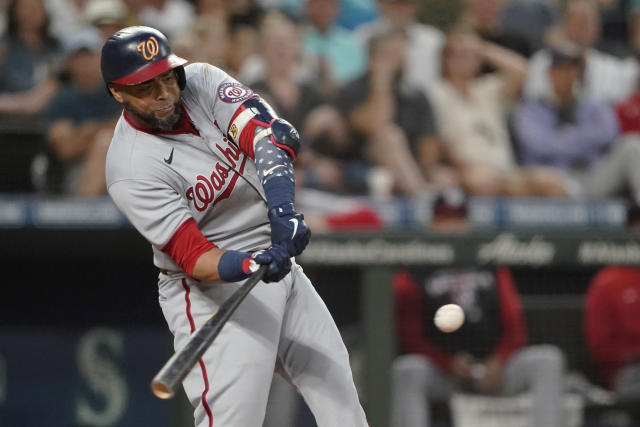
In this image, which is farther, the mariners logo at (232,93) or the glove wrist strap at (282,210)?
the mariners logo at (232,93)

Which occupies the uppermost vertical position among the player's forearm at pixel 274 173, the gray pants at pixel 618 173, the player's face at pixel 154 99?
the player's face at pixel 154 99

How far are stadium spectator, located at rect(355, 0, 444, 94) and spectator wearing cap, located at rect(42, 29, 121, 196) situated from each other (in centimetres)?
188

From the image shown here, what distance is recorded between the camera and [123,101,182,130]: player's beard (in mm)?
3037

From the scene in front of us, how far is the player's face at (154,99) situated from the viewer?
118 inches

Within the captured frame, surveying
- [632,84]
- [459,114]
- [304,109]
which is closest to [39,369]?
[304,109]

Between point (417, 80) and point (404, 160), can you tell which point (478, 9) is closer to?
point (417, 80)

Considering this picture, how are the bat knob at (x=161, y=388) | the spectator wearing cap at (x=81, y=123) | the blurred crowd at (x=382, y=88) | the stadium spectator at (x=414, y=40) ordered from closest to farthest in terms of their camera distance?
the bat knob at (x=161, y=388)
the spectator wearing cap at (x=81, y=123)
the blurred crowd at (x=382, y=88)
the stadium spectator at (x=414, y=40)

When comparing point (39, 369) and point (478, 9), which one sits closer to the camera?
point (39, 369)

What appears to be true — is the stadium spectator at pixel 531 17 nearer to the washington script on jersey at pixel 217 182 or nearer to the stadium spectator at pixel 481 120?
the stadium spectator at pixel 481 120

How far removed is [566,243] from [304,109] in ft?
6.40

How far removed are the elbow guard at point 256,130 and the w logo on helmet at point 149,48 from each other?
0.32m

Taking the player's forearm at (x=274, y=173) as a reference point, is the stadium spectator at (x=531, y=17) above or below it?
above

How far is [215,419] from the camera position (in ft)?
9.92

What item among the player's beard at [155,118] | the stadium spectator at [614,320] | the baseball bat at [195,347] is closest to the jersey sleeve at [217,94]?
the player's beard at [155,118]
